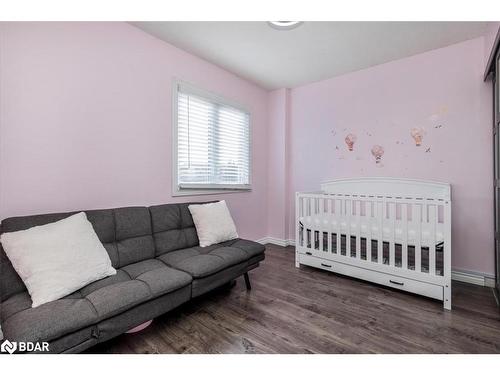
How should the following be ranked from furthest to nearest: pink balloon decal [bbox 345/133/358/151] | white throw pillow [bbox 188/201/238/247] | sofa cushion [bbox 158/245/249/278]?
1. pink balloon decal [bbox 345/133/358/151]
2. white throw pillow [bbox 188/201/238/247]
3. sofa cushion [bbox 158/245/249/278]

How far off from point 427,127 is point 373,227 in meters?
1.32

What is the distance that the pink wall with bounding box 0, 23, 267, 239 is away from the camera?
5.36 ft

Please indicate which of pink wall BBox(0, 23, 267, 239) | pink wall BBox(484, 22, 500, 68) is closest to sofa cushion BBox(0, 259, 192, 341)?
pink wall BBox(0, 23, 267, 239)

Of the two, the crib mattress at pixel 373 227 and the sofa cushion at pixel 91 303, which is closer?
the sofa cushion at pixel 91 303

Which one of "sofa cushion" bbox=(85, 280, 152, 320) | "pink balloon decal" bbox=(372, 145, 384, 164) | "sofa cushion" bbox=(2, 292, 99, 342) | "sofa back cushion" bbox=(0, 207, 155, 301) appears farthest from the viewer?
"pink balloon decal" bbox=(372, 145, 384, 164)

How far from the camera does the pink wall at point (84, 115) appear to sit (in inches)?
64.4

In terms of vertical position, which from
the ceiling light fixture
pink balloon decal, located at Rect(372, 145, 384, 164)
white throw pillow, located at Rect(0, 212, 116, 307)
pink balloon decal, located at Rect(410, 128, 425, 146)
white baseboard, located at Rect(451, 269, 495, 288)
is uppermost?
the ceiling light fixture

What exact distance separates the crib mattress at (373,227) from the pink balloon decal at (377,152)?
36.3 inches

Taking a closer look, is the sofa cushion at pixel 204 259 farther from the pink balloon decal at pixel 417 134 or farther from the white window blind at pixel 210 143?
the pink balloon decal at pixel 417 134

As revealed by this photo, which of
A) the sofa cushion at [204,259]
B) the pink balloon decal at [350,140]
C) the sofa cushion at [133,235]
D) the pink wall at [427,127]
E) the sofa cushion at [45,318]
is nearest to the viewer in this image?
the sofa cushion at [45,318]

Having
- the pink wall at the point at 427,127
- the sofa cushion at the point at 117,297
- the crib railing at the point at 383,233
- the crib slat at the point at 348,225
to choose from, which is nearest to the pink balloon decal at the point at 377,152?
the pink wall at the point at 427,127

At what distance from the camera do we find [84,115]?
6.36 feet

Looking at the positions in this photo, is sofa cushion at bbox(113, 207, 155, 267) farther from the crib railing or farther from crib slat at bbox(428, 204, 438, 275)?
crib slat at bbox(428, 204, 438, 275)
